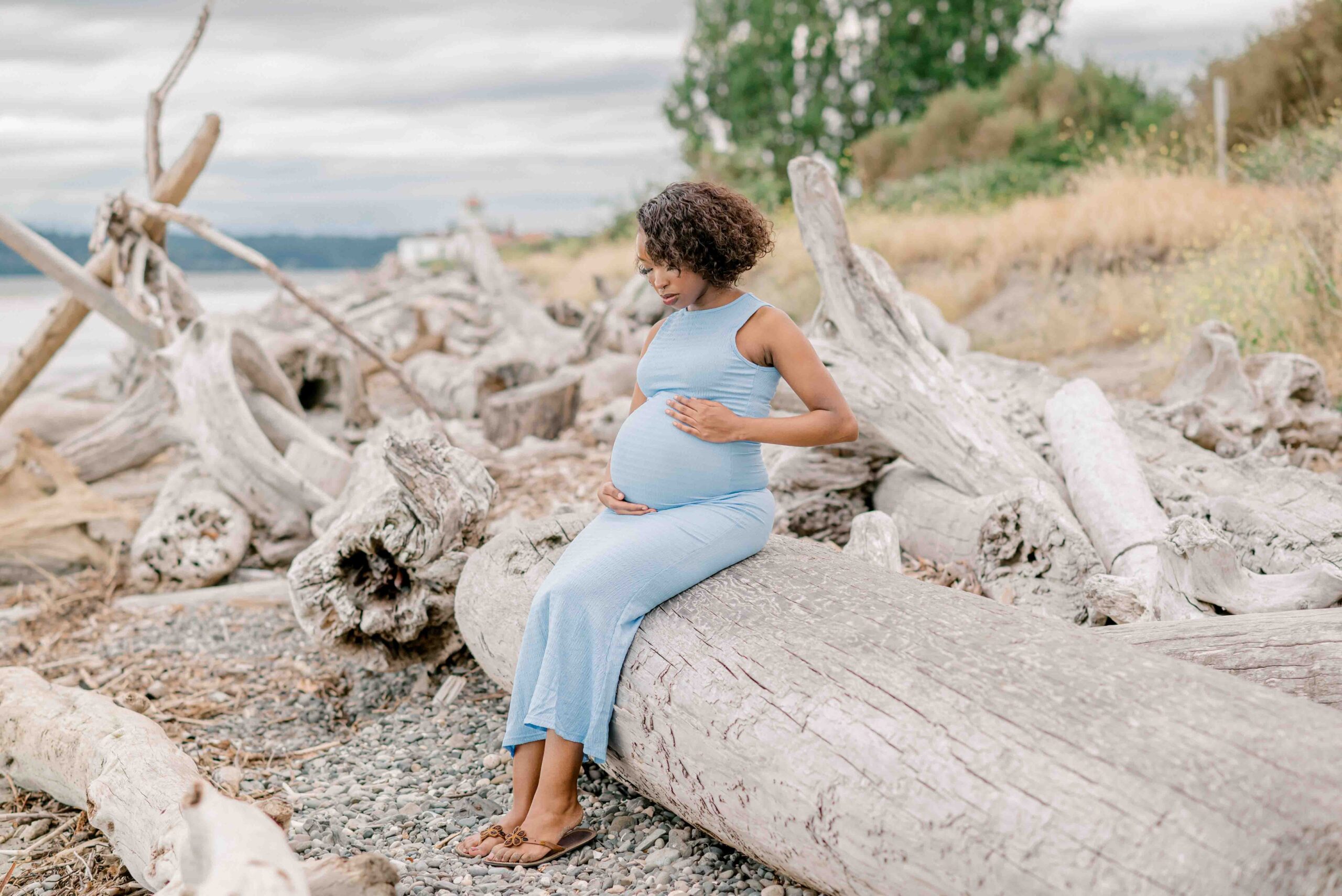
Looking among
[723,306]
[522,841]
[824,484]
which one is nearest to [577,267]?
[824,484]

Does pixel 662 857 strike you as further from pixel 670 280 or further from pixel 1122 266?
pixel 1122 266

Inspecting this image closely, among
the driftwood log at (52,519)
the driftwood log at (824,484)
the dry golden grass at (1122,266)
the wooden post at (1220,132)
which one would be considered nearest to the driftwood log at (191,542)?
the driftwood log at (52,519)

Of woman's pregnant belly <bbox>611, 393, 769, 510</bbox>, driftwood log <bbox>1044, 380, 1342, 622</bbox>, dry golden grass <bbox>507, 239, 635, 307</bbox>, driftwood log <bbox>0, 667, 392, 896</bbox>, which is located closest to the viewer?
driftwood log <bbox>0, 667, 392, 896</bbox>

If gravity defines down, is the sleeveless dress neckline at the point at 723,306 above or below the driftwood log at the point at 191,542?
above

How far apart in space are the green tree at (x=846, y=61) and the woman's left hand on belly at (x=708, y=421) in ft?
84.0

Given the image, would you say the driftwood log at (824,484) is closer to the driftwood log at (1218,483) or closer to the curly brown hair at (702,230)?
the driftwood log at (1218,483)

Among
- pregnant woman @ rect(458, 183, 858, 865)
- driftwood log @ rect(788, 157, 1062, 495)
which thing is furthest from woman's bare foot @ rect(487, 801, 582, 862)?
driftwood log @ rect(788, 157, 1062, 495)

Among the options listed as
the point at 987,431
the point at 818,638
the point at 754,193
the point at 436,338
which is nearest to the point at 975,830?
the point at 818,638

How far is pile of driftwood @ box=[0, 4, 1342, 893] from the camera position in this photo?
211 centimetres

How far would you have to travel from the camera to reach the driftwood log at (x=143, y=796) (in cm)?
196

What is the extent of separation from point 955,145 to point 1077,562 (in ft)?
71.7

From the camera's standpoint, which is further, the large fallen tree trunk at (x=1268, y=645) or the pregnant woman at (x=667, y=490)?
the pregnant woman at (x=667, y=490)

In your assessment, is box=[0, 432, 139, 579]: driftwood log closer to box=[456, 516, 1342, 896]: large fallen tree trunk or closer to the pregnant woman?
the pregnant woman

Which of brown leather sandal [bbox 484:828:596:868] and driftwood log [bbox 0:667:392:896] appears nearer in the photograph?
driftwood log [bbox 0:667:392:896]
